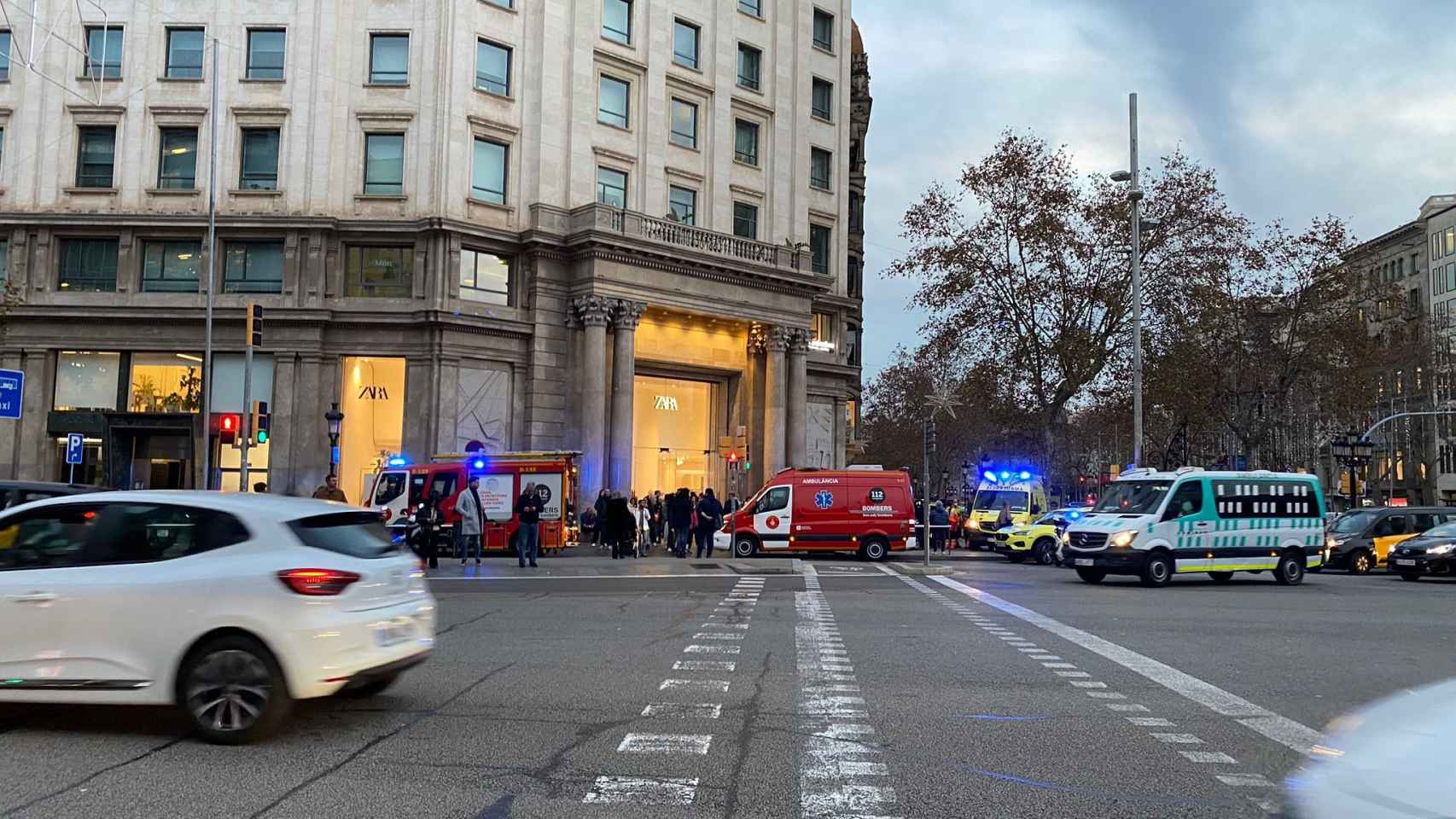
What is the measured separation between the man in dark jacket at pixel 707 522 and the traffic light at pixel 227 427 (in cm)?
1196

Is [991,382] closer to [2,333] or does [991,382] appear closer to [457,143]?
[457,143]

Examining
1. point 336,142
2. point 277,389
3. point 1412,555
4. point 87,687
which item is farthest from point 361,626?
point 336,142

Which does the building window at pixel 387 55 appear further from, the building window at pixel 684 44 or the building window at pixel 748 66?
the building window at pixel 748 66

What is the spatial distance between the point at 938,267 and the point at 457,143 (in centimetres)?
1788

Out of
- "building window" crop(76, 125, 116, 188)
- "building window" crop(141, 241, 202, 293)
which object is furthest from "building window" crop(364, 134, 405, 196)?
"building window" crop(76, 125, 116, 188)

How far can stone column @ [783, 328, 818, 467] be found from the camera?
40844 millimetres

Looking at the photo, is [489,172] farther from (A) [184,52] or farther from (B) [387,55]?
(A) [184,52]

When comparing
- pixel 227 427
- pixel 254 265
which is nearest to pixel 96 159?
pixel 254 265

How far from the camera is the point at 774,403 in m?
40.3

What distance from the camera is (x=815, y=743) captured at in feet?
22.7

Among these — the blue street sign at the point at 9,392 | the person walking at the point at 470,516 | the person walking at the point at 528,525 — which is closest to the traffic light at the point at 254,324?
the blue street sign at the point at 9,392

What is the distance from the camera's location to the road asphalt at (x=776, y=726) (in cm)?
562

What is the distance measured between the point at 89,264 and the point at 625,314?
1671cm

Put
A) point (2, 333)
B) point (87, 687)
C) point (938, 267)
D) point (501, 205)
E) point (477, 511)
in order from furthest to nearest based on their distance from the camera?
point (938, 267) < point (501, 205) < point (2, 333) < point (477, 511) < point (87, 687)
